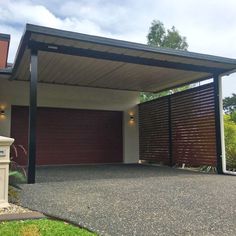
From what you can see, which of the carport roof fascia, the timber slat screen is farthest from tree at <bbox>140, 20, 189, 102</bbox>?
the carport roof fascia

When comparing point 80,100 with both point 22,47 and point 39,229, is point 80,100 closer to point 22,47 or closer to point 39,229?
point 22,47

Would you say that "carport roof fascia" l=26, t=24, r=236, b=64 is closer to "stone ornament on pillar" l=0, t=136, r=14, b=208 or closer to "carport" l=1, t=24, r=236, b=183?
"carport" l=1, t=24, r=236, b=183

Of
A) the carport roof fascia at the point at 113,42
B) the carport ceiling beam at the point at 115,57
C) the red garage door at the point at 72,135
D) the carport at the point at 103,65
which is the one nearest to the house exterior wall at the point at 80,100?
the red garage door at the point at 72,135

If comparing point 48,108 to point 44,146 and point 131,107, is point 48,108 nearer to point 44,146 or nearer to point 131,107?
point 44,146

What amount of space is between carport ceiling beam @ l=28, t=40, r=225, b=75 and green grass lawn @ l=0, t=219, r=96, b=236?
4.56 metres

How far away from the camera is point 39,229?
3109 millimetres

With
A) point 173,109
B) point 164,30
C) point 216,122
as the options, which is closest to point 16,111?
point 173,109

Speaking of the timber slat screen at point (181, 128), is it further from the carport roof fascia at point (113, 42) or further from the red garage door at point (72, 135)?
the carport roof fascia at point (113, 42)

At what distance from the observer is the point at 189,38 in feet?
70.7

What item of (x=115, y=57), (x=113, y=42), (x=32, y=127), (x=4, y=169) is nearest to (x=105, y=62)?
(x=115, y=57)

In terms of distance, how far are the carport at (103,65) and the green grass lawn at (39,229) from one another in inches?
124

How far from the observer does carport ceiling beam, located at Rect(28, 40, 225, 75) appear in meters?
7.03

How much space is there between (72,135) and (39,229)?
8.90m

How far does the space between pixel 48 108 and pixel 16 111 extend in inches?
45.0
